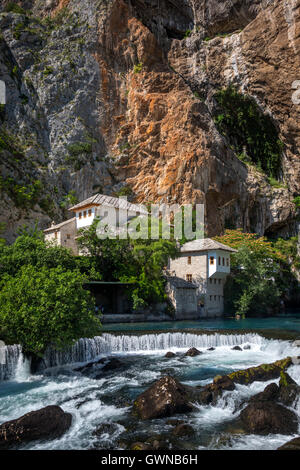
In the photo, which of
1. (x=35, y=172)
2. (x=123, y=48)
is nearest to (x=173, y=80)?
(x=123, y=48)

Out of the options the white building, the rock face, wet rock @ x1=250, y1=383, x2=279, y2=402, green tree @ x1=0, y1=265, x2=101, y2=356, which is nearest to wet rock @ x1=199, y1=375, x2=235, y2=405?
wet rock @ x1=250, y1=383, x2=279, y2=402

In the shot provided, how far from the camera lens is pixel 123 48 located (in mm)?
51719

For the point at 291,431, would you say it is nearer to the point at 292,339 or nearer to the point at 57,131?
the point at 292,339

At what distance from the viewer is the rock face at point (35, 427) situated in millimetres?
9325

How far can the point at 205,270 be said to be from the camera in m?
31.8

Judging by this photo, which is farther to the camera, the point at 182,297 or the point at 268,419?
the point at 182,297

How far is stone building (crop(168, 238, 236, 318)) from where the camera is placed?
1240 inches

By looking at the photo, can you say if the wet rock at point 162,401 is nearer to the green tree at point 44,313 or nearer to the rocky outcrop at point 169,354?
the green tree at point 44,313

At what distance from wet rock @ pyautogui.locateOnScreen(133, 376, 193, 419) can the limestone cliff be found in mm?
31653

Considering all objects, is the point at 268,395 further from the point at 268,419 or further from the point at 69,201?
the point at 69,201

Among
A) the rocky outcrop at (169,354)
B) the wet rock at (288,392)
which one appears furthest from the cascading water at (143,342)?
the wet rock at (288,392)

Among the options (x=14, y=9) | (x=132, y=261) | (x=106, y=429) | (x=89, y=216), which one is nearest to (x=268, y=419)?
(x=106, y=429)

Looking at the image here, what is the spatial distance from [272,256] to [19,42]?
44.4m

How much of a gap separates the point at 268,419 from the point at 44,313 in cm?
877
